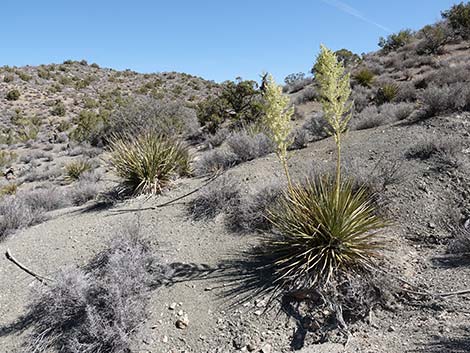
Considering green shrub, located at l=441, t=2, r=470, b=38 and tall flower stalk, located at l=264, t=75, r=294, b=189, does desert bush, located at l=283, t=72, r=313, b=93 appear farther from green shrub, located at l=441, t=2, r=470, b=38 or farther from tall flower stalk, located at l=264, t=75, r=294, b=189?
tall flower stalk, located at l=264, t=75, r=294, b=189

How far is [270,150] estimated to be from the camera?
884 centimetres

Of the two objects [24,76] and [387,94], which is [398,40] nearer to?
[387,94]

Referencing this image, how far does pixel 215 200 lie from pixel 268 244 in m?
1.78

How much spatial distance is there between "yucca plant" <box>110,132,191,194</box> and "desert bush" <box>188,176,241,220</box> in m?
1.36

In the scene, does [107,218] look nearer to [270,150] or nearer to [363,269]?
[270,150]

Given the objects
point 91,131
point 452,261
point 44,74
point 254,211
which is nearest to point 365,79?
point 254,211

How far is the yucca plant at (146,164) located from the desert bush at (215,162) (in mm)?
540

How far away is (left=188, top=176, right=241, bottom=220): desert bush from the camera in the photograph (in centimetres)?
658

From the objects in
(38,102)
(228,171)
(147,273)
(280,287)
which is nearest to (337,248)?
(280,287)

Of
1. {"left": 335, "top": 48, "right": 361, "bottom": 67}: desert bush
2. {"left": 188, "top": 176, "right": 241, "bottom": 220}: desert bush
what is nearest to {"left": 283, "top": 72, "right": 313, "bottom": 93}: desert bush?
{"left": 335, "top": 48, "right": 361, "bottom": 67}: desert bush

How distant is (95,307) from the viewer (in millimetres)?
4398

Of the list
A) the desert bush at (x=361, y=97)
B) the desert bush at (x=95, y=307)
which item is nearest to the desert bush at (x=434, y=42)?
the desert bush at (x=361, y=97)

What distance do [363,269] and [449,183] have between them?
262cm

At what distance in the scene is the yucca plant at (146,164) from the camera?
7.93 m
